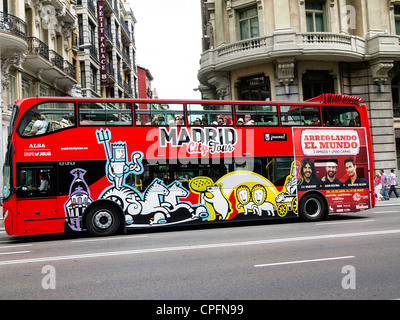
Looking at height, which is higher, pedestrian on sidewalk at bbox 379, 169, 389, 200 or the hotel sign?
the hotel sign

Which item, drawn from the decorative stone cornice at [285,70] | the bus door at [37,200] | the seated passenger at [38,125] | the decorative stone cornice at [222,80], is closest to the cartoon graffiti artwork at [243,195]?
the bus door at [37,200]

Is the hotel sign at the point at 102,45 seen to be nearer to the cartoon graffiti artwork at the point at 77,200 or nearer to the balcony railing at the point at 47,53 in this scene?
the balcony railing at the point at 47,53

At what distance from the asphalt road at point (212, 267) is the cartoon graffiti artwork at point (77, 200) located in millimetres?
733

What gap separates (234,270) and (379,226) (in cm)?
669

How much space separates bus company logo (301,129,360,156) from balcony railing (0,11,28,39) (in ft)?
50.1

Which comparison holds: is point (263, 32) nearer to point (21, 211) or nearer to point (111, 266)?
point (21, 211)

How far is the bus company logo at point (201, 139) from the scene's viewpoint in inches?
514

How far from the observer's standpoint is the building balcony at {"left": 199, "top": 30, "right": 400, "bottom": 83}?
22.5 metres

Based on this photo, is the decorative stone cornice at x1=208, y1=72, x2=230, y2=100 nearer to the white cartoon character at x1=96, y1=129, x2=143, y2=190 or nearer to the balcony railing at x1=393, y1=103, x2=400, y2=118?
the balcony railing at x1=393, y1=103, x2=400, y2=118

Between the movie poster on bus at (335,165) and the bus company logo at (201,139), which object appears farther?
the movie poster on bus at (335,165)

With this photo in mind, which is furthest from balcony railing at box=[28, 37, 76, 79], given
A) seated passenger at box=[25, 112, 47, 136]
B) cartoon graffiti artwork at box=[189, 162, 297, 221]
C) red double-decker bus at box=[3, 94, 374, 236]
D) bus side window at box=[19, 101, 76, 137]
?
cartoon graffiti artwork at box=[189, 162, 297, 221]

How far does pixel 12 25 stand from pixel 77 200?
13.6 meters

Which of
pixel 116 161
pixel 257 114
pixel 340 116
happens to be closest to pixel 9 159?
pixel 116 161
